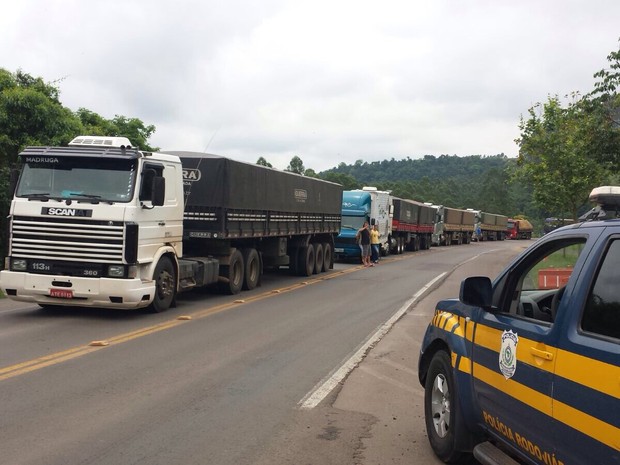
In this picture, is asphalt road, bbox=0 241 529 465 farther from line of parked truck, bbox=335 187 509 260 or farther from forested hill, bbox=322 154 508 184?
forested hill, bbox=322 154 508 184

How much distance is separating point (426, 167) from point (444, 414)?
6829 inches

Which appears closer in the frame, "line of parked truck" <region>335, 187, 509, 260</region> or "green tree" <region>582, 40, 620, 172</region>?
"green tree" <region>582, 40, 620, 172</region>

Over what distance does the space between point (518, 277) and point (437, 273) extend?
19707 millimetres

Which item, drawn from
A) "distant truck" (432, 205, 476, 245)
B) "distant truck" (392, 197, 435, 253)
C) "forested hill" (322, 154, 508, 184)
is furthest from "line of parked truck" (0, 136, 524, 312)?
"forested hill" (322, 154, 508, 184)

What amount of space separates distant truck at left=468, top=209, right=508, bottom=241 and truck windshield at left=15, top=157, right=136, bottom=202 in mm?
58212

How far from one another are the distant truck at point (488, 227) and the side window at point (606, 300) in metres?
64.1

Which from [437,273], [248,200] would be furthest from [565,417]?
[437,273]

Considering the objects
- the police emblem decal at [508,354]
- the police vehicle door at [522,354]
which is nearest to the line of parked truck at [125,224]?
the police vehicle door at [522,354]

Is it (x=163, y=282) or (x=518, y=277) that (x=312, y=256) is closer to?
(x=163, y=282)

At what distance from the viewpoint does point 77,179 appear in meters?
10.7

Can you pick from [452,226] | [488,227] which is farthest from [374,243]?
[488,227]

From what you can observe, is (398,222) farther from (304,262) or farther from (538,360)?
(538,360)

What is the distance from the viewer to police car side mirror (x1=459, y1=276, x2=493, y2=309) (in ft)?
13.8

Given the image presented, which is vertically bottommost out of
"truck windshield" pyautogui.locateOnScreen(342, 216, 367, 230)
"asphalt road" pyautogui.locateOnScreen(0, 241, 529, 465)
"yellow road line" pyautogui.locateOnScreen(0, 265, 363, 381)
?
"yellow road line" pyautogui.locateOnScreen(0, 265, 363, 381)
